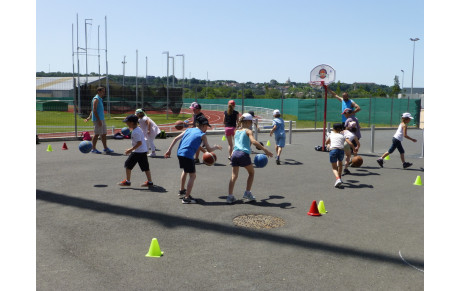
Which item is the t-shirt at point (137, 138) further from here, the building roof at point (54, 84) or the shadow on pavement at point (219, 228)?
the building roof at point (54, 84)

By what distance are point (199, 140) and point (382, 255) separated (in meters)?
3.82

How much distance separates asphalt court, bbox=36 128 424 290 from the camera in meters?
4.54

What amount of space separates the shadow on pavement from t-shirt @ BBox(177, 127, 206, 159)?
1.24m

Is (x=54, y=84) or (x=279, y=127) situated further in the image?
(x=54, y=84)

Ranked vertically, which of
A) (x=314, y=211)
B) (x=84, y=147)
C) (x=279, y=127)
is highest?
(x=279, y=127)

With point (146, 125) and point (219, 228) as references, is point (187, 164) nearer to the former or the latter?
point (219, 228)

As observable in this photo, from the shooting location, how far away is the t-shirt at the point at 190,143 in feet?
24.9

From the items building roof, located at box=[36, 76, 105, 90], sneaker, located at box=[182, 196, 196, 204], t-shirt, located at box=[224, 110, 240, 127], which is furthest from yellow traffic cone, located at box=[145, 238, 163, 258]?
building roof, located at box=[36, 76, 105, 90]

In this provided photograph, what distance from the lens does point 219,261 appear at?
4996mm

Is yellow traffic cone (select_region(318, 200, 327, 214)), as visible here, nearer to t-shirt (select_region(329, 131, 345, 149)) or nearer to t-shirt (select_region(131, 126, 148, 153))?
t-shirt (select_region(329, 131, 345, 149))

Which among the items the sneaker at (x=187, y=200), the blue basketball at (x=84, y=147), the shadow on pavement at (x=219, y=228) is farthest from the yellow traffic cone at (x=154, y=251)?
the blue basketball at (x=84, y=147)

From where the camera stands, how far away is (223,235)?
592cm

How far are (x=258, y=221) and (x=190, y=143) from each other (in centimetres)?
200

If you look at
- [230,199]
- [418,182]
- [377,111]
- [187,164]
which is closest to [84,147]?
[187,164]
